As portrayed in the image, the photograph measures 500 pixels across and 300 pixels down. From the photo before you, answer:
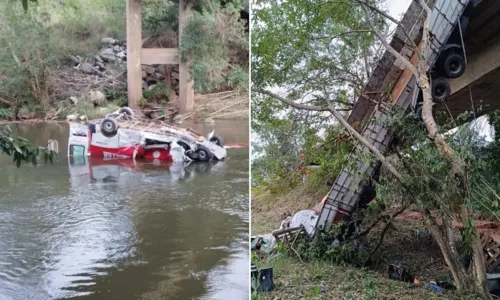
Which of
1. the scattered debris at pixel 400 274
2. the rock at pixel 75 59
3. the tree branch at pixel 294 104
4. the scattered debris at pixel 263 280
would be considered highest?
the rock at pixel 75 59

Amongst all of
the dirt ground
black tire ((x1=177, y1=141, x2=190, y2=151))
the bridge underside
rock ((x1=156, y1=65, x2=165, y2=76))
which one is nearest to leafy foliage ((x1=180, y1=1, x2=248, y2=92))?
rock ((x1=156, y1=65, x2=165, y2=76))

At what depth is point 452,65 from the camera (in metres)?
2.07

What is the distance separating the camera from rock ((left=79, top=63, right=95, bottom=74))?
10.2ft

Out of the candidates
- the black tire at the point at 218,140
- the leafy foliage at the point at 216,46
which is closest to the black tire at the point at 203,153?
the black tire at the point at 218,140

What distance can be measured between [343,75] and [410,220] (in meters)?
0.69

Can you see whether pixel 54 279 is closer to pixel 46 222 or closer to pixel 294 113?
pixel 46 222

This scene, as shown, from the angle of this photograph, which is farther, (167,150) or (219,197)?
(167,150)

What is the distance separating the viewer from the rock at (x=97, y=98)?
3.14 metres

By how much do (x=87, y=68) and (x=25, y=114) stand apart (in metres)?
0.48

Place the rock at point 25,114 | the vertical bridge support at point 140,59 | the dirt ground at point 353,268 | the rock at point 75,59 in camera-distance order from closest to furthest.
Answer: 1. the dirt ground at point 353,268
2. the rock at point 25,114
3. the vertical bridge support at point 140,59
4. the rock at point 75,59

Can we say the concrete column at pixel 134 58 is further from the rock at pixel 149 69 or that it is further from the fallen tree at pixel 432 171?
the fallen tree at pixel 432 171

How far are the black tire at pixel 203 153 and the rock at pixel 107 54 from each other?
2.62 feet

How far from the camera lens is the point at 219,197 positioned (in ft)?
9.96

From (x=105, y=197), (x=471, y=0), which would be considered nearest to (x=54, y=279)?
(x=105, y=197)
